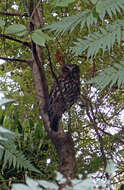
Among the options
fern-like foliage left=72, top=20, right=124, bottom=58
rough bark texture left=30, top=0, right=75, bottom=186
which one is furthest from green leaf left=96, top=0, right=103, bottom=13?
rough bark texture left=30, top=0, right=75, bottom=186

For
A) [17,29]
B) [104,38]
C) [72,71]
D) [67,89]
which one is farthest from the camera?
[67,89]

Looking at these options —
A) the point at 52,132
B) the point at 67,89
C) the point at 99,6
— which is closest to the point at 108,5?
the point at 99,6

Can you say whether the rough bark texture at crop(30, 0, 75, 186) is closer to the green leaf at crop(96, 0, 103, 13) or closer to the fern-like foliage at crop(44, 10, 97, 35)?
the fern-like foliage at crop(44, 10, 97, 35)

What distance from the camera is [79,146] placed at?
2105 mm

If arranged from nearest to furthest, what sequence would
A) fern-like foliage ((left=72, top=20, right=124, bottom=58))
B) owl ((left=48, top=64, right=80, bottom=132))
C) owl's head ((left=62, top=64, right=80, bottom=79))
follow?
fern-like foliage ((left=72, top=20, right=124, bottom=58)) < owl ((left=48, top=64, right=80, bottom=132)) < owl's head ((left=62, top=64, right=80, bottom=79))

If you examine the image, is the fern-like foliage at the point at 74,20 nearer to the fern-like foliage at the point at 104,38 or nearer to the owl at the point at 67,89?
the fern-like foliage at the point at 104,38

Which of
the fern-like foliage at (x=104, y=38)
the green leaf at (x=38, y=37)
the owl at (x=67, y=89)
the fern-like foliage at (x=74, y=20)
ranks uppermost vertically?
the owl at (x=67, y=89)

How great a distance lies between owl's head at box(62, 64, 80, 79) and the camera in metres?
2.50

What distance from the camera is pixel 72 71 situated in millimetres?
2570

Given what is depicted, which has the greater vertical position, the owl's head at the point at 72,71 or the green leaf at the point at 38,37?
the owl's head at the point at 72,71

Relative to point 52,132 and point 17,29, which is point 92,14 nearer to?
point 17,29

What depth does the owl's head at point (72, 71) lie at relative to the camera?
2498 millimetres

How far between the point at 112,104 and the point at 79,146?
0.46 meters

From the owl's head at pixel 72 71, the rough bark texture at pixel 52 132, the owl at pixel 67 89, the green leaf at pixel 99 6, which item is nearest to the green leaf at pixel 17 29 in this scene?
the green leaf at pixel 99 6
